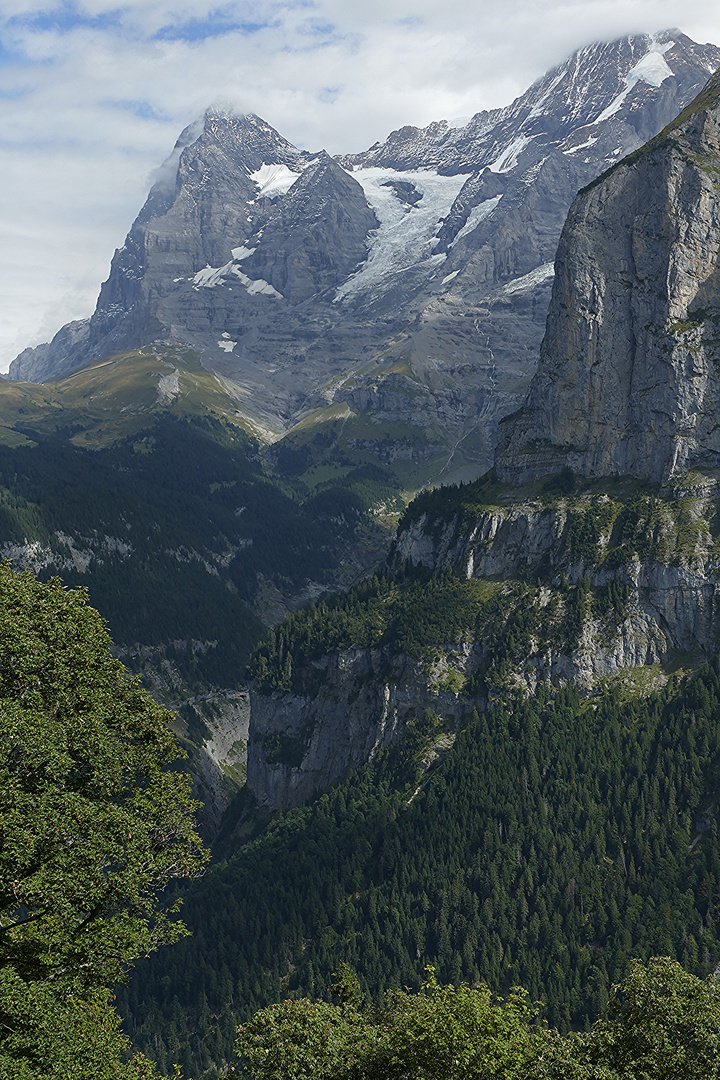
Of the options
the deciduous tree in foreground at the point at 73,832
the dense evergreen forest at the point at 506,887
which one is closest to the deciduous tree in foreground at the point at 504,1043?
the deciduous tree in foreground at the point at 73,832

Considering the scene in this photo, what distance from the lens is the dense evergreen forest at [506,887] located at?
484ft

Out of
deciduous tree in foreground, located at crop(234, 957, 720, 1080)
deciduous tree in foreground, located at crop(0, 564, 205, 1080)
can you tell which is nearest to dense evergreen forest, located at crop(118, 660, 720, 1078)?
deciduous tree in foreground, located at crop(234, 957, 720, 1080)

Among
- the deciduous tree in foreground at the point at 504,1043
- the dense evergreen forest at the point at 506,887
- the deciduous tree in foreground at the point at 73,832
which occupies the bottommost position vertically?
the dense evergreen forest at the point at 506,887

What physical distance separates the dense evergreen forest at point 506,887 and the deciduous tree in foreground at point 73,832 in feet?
358

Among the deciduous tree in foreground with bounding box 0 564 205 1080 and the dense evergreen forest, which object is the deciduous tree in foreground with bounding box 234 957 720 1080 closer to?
the deciduous tree in foreground with bounding box 0 564 205 1080

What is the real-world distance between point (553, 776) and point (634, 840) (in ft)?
77.0

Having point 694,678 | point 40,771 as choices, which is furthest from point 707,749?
point 40,771

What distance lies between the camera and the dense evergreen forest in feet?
484

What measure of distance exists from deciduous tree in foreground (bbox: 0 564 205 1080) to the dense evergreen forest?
4296 inches

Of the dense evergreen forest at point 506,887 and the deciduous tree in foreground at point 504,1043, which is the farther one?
the dense evergreen forest at point 506,887

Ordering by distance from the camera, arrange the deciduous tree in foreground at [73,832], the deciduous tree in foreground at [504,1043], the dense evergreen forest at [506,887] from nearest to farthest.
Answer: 1. the deciduous tree in foreground at [73,832]
2. the deciduous tree in foreground at [504,1043]
3. the dense evergreen forest at [506,887]

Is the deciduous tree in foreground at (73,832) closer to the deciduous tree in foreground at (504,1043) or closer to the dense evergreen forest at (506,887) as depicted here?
the deciduous tree in foreground at (504,1043)

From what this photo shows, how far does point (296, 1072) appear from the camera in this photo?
167 feet

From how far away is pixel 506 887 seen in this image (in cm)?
16588
